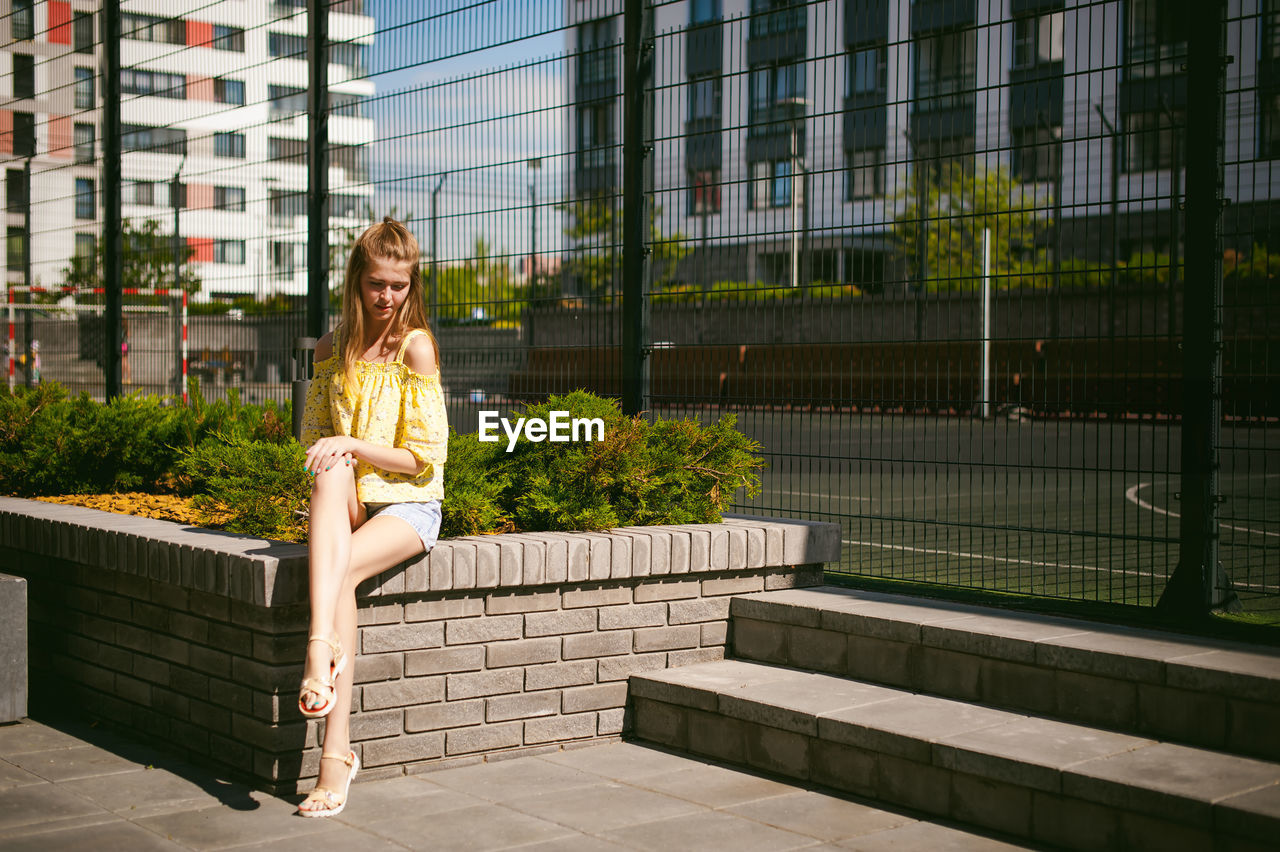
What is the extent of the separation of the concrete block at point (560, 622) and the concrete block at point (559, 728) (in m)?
0.34

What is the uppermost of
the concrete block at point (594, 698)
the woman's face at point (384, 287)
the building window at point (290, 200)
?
the building window at point (290, 200)

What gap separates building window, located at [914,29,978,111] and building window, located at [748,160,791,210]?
2.45ft

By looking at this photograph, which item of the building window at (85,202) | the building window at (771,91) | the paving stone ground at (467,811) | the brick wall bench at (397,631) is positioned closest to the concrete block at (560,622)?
the brick wall bench at (397,631)

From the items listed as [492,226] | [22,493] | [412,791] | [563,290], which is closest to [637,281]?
[563,290]

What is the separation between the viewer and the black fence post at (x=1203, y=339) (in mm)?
5098

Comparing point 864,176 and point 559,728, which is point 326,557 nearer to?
point 559,728

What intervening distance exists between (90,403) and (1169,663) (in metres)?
6.38

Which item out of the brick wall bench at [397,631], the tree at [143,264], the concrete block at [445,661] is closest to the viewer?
the brick wall bench at [397,631]

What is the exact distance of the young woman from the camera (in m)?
4.07

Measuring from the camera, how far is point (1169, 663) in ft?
13.3

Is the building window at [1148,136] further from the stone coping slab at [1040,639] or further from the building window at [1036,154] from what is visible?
the stone coping slab at [1040,639]

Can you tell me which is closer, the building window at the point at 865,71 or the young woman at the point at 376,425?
the young woman at the point at 376,425

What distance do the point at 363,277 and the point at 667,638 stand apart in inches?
77.3

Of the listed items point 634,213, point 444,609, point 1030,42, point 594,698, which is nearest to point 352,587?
point 444,609
